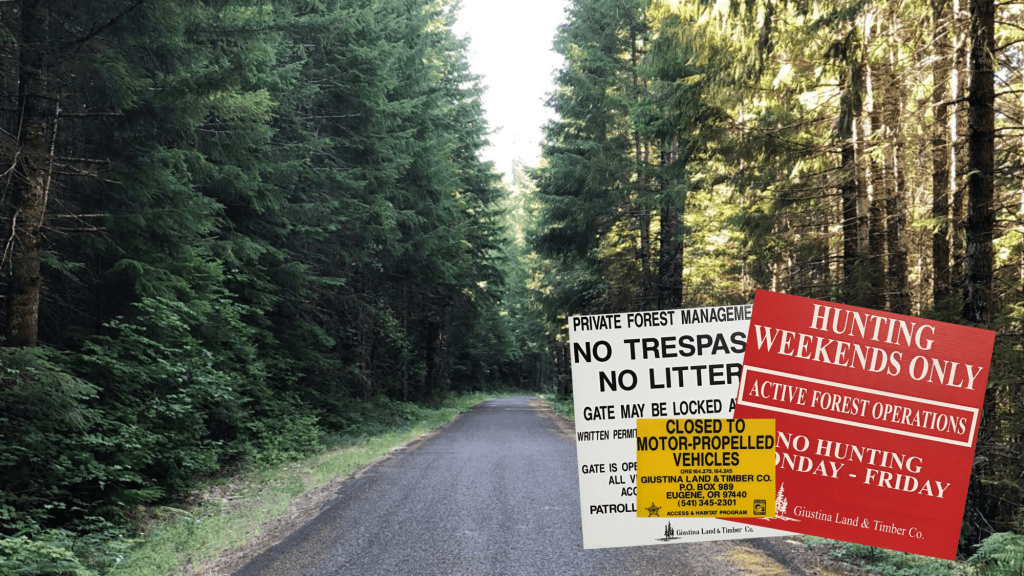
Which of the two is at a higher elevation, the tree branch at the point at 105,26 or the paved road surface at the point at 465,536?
the tree branch at the point at 105,26

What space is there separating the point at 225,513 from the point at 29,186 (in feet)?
15.3

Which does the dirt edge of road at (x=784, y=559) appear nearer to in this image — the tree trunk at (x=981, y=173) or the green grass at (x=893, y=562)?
the green grass at (x=893, y=562)

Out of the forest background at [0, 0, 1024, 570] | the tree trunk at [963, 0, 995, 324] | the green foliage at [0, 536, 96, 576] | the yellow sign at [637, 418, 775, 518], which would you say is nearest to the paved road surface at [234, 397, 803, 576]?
the green foliage at [0, 536, 96, 576]

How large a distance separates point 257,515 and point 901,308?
8.57 metres

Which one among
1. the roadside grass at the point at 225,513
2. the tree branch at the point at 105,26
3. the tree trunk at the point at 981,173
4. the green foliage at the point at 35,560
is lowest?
the roadside grass at the point at 225,513

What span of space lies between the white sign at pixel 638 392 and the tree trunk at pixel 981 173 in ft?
11.9

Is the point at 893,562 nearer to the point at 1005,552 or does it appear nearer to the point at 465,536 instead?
the point at 1005,552

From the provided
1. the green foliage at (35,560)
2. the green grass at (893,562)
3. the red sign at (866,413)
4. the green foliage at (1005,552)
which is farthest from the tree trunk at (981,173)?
the green foliage at (35,560)

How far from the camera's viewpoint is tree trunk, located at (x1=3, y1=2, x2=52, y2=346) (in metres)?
6.68

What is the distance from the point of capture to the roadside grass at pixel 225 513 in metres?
6.18

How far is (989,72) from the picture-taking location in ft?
17.2

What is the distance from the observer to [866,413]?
279 cm

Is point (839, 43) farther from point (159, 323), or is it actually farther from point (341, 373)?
point (341, 373)

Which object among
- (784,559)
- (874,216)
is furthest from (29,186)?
(874,216)
